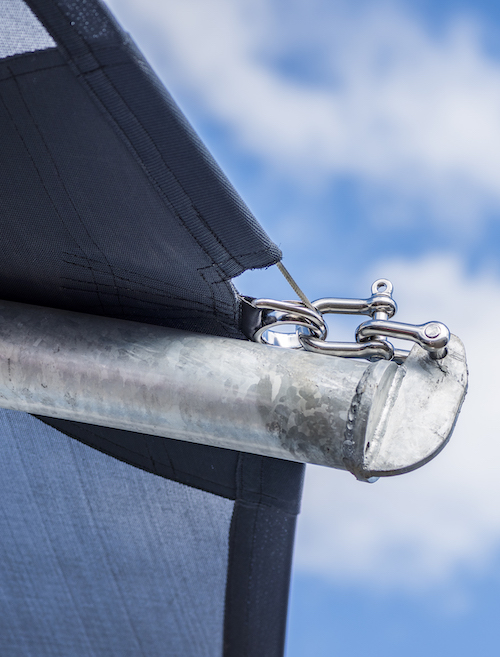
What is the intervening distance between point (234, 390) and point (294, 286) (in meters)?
0.13

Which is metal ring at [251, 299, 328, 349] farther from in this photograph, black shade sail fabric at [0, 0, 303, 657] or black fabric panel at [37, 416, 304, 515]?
black fabric panel at [37, 416, 304, 515]

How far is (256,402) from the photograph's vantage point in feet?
2.05

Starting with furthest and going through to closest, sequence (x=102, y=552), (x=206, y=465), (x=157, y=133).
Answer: (x=102, y=552) < (x=206, y=465) < (x=157, y=133)

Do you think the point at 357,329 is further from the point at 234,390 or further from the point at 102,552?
the point at 102,552

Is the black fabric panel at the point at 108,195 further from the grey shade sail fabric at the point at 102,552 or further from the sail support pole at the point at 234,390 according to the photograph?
the grey shade sail fabric at the point at 102,552

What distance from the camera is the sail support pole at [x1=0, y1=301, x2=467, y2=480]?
61 centimetres

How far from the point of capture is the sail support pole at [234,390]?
612mm

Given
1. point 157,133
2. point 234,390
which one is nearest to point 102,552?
point 234,390

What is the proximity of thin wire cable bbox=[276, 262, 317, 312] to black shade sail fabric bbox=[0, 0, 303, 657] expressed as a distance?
0.02 meters

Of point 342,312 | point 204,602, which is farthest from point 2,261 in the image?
point 204,602

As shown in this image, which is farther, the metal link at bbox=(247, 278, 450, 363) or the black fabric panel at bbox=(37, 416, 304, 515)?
the black fabric panel at bbox=(37, 416, 304, 515)

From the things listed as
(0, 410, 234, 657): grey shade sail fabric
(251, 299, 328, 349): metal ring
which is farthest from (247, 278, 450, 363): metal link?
(0, 410, 234, 657): grey shade sail fabric

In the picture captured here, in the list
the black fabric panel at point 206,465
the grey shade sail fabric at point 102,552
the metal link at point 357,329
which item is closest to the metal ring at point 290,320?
the metal link at point 357,329

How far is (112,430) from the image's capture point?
3.09 ft
